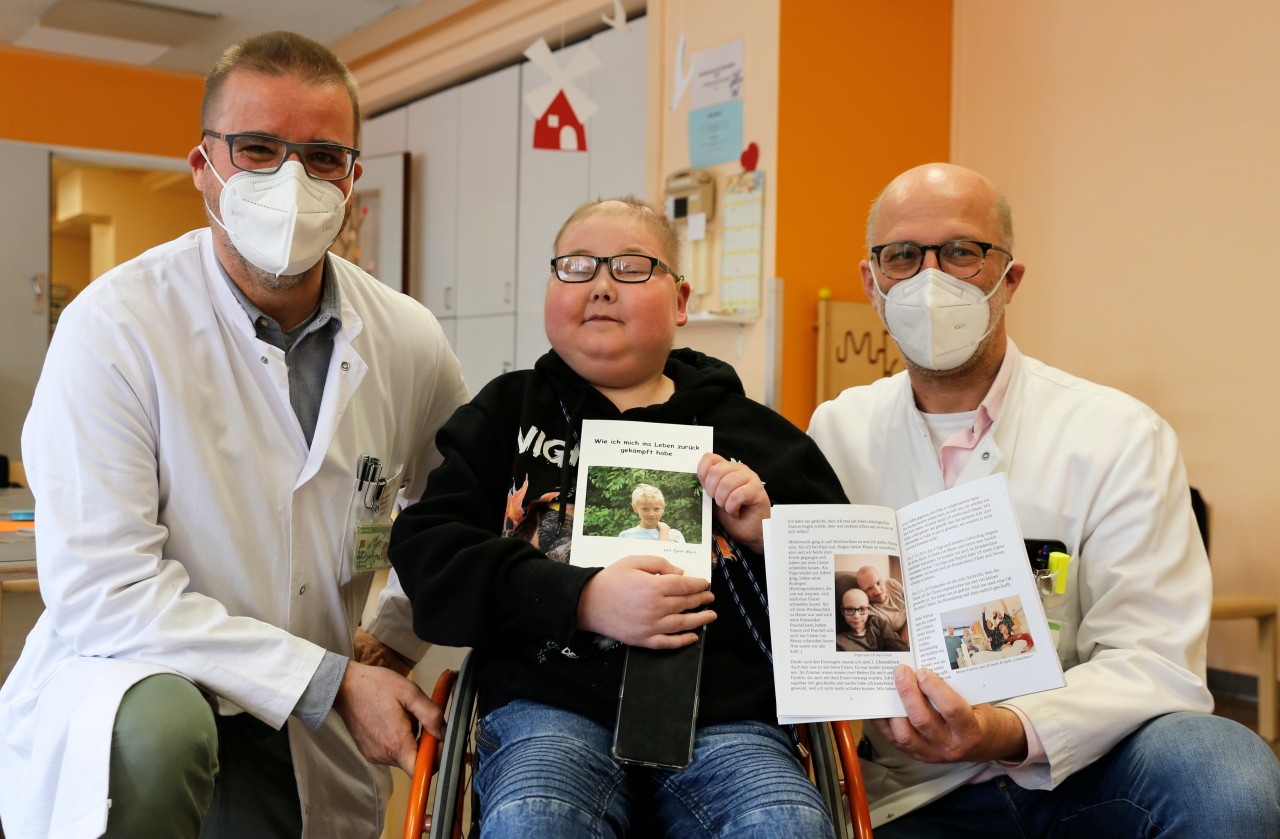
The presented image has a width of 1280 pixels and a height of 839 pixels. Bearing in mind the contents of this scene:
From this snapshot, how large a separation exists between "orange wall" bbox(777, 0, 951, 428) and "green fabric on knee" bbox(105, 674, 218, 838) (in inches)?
Result: 121

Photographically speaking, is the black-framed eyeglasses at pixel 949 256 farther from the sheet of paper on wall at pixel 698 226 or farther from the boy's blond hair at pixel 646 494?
the sheet of paper on wall at pixel 698 226

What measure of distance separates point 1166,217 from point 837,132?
126cm

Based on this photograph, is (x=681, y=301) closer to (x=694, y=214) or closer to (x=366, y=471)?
(x=366, y=471)

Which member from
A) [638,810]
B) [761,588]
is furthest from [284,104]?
[638,810]

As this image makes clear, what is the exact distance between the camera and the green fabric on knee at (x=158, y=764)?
1.38 meters

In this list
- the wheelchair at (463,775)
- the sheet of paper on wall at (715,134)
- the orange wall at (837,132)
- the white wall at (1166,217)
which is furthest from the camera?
the sheet of paper on wall at (715,134)

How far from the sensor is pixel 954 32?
4691mm

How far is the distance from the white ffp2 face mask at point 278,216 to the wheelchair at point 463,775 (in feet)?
2.32

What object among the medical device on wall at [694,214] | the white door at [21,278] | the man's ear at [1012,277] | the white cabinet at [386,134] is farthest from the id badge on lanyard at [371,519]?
the white door at [21,278]

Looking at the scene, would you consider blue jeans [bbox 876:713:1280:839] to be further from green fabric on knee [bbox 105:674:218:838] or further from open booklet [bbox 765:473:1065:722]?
green fabric on knee [bbox 105:674:218:838]

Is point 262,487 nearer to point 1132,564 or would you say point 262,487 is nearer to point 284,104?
point 284,104

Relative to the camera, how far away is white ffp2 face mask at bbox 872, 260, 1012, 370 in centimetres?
181

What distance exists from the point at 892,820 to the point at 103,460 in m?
1.33

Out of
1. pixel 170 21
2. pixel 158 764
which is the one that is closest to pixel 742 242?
pixel 158 764
